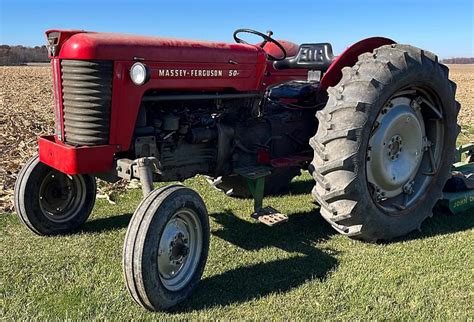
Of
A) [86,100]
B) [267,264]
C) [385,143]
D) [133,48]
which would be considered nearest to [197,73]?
[133,48]

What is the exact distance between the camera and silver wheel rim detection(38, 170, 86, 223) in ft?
13.7

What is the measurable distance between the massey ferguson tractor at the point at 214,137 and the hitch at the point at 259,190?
1 cm

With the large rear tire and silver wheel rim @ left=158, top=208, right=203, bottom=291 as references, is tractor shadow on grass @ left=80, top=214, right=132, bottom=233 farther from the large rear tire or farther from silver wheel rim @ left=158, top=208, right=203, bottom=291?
the large rear tire

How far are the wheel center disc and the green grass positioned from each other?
1.69 ft

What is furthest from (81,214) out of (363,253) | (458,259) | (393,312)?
(458,259)

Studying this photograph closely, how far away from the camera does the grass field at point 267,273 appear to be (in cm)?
297

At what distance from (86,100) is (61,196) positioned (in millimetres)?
1339

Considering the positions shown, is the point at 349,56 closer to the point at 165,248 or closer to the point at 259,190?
the point at 259,190

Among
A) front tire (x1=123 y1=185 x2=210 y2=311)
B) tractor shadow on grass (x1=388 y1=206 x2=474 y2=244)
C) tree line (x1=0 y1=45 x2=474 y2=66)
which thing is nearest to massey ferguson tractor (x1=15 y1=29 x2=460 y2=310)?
front tire (x1=123 y1=185 x2=210 y2=311)

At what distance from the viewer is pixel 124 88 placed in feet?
10.9

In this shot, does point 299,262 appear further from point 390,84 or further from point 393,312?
point 390,84

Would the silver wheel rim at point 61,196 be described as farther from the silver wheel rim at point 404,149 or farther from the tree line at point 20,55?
the tree line at point 20,55

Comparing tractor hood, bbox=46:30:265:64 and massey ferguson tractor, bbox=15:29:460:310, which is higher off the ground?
tractor hood, bbox=46:30:265:64

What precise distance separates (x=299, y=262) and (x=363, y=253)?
534mm
